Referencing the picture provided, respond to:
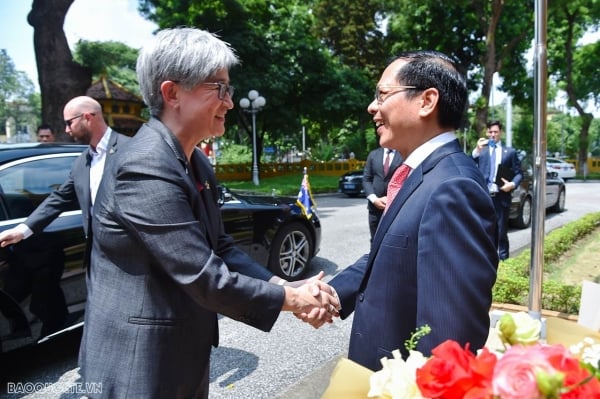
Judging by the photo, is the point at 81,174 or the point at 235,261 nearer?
the point at 235,261

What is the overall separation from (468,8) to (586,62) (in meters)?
11.0

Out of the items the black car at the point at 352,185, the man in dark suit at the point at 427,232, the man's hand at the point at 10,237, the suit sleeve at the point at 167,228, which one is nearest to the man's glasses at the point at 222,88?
the suit sleeve at the point at 167,228

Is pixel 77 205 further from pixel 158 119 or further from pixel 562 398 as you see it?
pixel 562 398

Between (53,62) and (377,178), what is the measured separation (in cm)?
952

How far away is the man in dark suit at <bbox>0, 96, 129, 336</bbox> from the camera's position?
3.18m

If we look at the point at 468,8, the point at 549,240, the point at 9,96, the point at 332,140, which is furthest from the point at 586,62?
the point at 9,96

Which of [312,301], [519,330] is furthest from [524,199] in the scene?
[519,330]

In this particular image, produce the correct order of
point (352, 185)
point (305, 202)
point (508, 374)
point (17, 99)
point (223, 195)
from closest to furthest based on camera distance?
point (508, 374), point (223, 195), point (305, 202), point (352, 185), point (17, 99)

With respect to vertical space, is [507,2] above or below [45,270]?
above

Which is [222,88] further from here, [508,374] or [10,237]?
[10,237]

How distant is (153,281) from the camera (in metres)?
1.62

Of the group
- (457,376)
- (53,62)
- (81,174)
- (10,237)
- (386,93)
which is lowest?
(10,237)

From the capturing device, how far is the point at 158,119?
1.78 metres

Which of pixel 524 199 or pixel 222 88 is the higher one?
pixel 222 88
